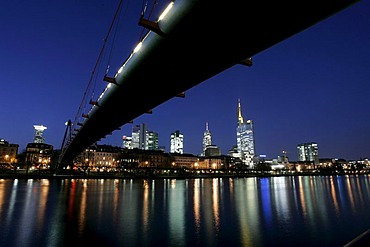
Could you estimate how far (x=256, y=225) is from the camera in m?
14.8

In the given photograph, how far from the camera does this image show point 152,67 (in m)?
13.4

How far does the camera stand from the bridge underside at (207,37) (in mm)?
8430

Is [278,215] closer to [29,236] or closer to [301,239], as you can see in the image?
[301,239]

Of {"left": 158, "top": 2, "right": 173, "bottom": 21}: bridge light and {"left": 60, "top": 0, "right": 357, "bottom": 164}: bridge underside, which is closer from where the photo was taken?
{"left": 60, "top": 0, "right": 357, "bottom": 164}: bridge underside

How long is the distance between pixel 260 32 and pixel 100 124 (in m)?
23.5

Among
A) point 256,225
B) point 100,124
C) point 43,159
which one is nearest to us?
point 256,225

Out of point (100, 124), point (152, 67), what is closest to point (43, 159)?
point (100, 124)

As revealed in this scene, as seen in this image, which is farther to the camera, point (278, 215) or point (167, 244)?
point (278, 215)

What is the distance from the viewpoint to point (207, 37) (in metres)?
10.5

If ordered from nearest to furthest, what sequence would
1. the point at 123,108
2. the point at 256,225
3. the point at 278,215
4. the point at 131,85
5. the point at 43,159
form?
the point at 256,225
the point at 131,85
the point at 278,215
the point at 123,108
the point at 43,159

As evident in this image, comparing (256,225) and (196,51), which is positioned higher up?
(196,51)

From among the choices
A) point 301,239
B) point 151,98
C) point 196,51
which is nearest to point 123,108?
point 151,98

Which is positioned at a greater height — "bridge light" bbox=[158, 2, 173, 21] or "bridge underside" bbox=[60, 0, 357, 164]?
"bridge light" bbox=[158, 2, 173, 21]

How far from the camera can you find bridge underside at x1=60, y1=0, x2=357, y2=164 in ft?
27.7
